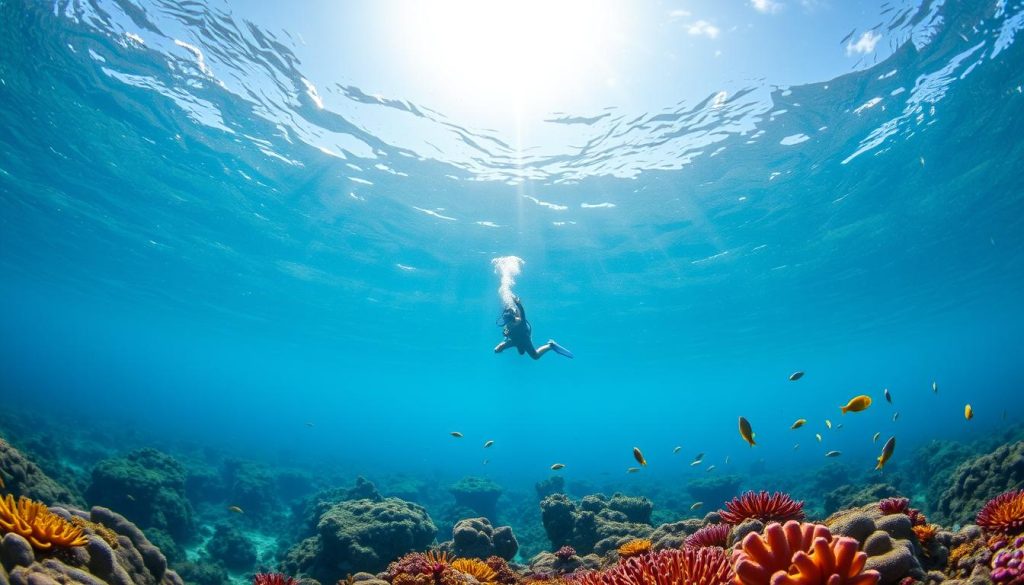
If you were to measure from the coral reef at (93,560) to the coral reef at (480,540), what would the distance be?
16.8 feet

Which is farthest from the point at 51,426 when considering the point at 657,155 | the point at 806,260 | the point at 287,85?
the point at 806,260

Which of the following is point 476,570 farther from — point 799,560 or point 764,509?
point 799,560

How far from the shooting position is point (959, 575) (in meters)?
3.78

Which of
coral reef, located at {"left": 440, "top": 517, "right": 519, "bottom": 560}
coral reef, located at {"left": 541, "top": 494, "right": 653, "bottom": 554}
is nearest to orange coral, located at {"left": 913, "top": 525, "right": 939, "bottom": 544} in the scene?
coral reef, located at {"left": 541, "top": 494, "right": 653, "bottom": 554}

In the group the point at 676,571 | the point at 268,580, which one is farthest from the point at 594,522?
the point at 676,571

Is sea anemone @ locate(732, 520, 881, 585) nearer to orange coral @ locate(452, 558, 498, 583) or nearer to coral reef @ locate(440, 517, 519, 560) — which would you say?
orange coral @ locate(452, 558, 498, 583)

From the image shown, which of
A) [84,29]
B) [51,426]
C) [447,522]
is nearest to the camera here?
[84,29]

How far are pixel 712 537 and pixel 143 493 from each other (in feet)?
52.5

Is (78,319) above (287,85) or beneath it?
above

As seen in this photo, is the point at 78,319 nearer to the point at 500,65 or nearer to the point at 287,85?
the point at 287,85

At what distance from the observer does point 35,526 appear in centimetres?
367

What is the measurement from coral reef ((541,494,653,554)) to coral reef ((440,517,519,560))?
115 centimetres

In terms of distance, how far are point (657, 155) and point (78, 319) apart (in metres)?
89.8

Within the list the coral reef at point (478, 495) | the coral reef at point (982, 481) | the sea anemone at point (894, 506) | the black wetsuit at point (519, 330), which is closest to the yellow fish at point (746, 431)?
the sea anemone at point (894, 506)
